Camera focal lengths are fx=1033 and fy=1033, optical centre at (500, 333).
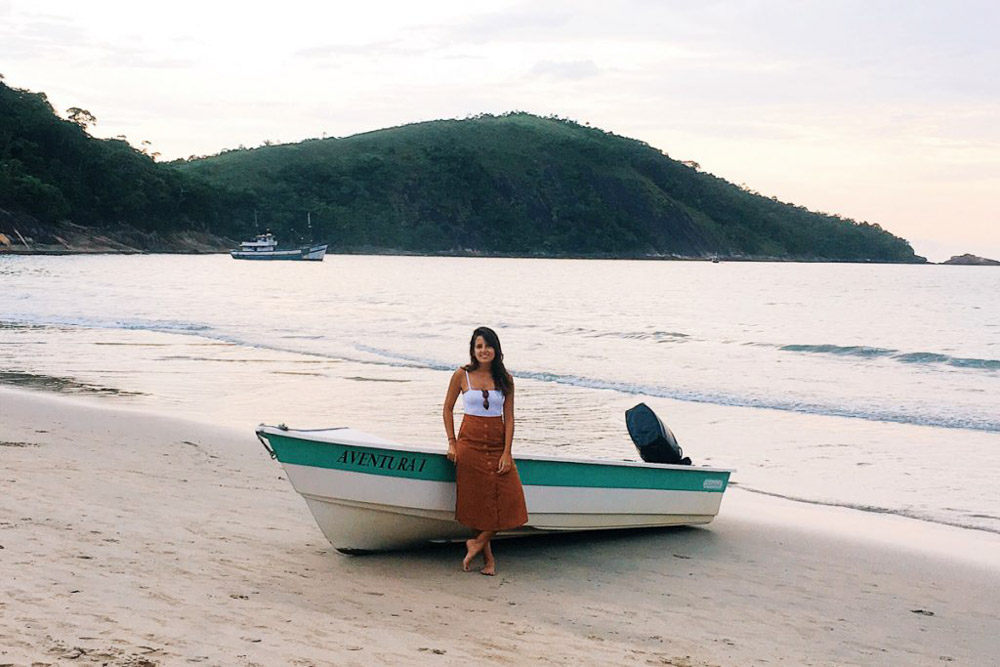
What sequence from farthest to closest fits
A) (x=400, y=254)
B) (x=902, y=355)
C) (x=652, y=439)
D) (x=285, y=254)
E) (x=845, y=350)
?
(x=400, y=254)
(x=285, y=254)
(x=845, y=350)
(x=902, y=355)
(x=652, y=439)

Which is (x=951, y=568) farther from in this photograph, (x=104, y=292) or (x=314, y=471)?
(x=104, y=292)

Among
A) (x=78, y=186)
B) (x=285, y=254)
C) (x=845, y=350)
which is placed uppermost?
(x=78, y=186)

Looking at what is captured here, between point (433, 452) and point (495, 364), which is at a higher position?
point (495, 364)

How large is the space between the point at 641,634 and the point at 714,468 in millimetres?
2729

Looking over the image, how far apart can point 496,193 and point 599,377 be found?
157m

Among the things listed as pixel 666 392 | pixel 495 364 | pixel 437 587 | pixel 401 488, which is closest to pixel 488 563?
pixel 437 587

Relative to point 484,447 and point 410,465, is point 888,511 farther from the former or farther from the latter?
point 410,465

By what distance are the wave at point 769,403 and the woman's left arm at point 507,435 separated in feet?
32.5

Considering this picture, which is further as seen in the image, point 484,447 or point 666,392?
point 666,392

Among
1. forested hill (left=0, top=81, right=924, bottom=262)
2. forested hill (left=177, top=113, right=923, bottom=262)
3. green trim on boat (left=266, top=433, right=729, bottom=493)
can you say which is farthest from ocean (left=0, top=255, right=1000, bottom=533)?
forested hill (left=177, top=113, right=923, bottom=262)

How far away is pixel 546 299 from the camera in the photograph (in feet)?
173

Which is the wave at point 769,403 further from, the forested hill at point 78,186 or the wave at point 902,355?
the forested hill at point 78,186

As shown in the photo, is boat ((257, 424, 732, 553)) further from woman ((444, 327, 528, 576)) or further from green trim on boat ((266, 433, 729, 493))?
woman ((444, 327, 528, 576))

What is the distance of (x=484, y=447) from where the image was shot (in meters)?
6.34
